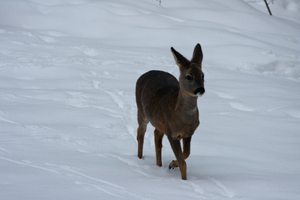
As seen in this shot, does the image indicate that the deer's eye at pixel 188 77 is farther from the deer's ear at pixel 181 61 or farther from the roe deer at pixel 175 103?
the deer's ear at pixel 181 61

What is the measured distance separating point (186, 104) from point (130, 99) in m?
4.29

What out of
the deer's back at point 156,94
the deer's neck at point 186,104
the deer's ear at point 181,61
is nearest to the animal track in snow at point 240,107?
the deer's back at point 156,94

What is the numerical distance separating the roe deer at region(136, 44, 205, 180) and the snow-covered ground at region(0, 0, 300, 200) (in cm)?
35

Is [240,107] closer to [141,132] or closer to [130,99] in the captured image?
[130,99]

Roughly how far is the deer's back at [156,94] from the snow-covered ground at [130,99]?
64 cm

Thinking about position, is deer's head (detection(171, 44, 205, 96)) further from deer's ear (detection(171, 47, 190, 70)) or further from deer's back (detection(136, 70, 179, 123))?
deer's back (detection(136, 70, 179, 123))

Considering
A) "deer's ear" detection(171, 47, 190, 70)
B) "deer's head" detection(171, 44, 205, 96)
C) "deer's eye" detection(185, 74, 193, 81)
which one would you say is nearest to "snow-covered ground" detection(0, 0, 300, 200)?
"deer's head" detection(171, 44, 205, 96)

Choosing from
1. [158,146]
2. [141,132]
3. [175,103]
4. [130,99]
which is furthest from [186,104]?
[130,99]

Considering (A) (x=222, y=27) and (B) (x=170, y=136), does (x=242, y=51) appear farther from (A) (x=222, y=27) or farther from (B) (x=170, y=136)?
(B) (x=170, y=136)

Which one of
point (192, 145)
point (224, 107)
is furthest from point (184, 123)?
point (224, 107)

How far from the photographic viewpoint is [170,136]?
20.3 feet

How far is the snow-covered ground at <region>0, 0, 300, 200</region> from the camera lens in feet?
18.6

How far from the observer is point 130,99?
1021 cm

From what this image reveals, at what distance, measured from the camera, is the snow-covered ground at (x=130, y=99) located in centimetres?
568
